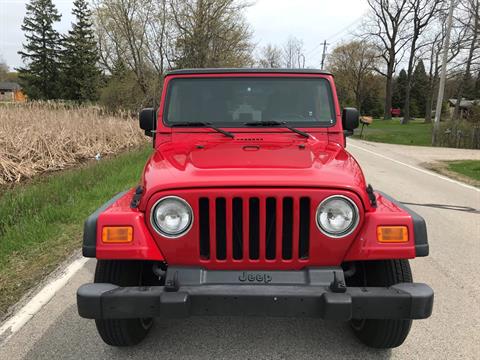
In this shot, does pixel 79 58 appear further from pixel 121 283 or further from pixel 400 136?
pixel 121 283

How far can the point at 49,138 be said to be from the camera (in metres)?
11.5

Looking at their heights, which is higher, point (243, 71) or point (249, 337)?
point (243, 71)

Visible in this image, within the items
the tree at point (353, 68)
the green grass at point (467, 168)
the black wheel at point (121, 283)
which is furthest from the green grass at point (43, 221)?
the tree at point (353, 68)

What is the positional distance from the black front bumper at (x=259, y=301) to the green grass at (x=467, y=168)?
34.5 ft

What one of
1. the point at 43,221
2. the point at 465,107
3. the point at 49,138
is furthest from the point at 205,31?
the point at 465,107

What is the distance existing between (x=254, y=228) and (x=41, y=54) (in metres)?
57.7

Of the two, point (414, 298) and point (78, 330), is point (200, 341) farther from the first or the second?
point (414, 298)

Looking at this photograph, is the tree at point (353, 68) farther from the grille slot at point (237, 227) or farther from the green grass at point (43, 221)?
the grille slot at point (237, 227)

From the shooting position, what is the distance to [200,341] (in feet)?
10.2

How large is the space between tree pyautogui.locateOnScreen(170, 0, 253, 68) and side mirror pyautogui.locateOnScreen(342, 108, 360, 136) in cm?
2556

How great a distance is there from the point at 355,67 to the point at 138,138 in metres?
55.7

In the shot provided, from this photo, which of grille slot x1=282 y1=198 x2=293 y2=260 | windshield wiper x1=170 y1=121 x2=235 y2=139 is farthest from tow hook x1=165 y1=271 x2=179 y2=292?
windshield wiper x1=170 y1=121 x2=235 y2=139

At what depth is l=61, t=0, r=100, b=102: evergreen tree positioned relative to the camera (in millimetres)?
48281

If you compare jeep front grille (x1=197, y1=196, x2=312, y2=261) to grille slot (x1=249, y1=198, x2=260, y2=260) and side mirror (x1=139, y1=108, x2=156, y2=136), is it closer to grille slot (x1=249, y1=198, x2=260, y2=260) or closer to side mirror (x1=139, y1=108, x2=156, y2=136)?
grille slot (x1=249, y1=198, x2=260, y2=260)
